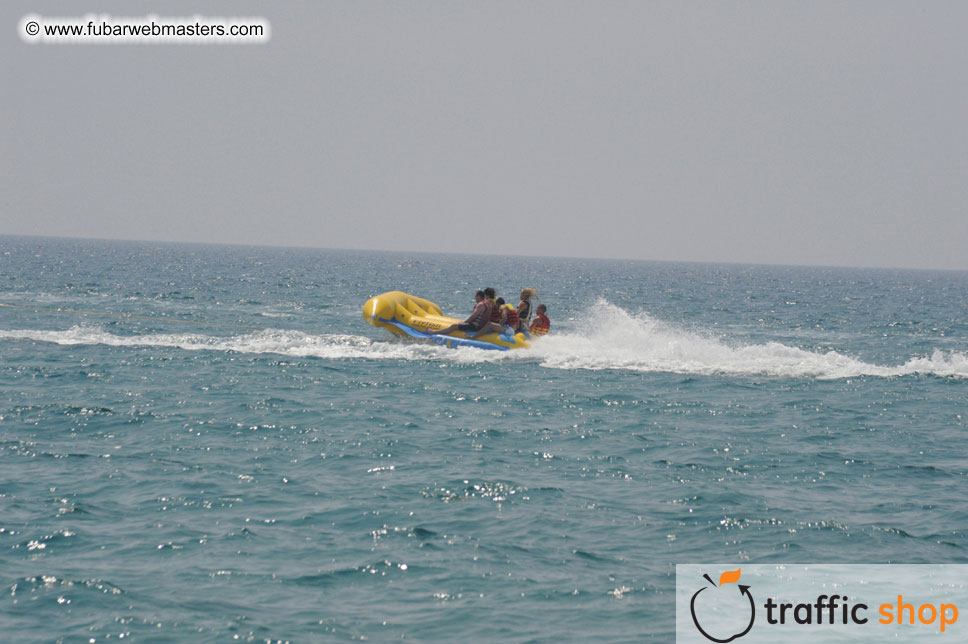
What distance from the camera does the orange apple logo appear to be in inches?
228

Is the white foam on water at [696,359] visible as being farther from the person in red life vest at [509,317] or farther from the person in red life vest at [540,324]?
the person in red life vest at [509,317]

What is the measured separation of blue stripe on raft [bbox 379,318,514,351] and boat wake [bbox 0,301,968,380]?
0.16 meters

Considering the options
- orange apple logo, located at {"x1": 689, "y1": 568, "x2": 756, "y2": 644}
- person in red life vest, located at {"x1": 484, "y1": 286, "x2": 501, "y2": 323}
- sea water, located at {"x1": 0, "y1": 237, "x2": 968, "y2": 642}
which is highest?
person in red life vest, located at {"x1": 484, "y1": 286, "x2": 501, "y2": 323}

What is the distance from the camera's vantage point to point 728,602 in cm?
623

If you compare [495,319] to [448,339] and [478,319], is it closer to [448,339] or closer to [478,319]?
[478,319]

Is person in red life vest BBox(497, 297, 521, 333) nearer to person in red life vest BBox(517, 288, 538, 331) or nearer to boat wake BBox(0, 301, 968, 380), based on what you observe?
person in red life vest BBox(517, 288, 538, 331)

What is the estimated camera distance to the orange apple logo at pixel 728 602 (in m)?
5.80

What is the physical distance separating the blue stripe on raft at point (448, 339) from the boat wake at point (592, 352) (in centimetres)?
16

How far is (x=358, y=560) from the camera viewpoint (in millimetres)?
6664

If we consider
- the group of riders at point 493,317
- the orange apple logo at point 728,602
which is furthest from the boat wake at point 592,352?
the orange apple logo at point 728,602

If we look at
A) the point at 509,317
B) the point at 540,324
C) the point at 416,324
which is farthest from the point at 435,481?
the point at 540,324

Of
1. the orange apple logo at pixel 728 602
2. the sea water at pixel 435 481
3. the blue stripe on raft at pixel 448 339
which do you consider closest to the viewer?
the orange apple logo at pixel 728 602

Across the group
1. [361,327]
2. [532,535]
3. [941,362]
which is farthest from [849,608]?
[361,327]

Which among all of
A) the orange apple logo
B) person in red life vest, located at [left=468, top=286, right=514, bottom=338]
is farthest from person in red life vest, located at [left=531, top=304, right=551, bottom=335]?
the orange apple logo
